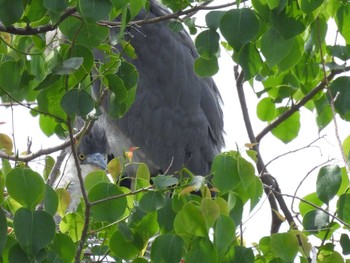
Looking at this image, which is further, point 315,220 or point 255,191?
point 315,220

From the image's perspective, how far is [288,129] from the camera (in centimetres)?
285

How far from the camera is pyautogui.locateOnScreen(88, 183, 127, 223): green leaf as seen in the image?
80.0 inches

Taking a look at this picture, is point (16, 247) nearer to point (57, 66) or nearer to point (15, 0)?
point (57, 66)

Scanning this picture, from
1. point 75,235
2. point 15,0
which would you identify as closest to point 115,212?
point 75,235

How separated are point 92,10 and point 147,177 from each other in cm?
53

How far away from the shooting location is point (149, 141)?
539 cm

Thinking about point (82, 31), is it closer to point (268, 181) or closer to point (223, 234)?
point (223, 234)

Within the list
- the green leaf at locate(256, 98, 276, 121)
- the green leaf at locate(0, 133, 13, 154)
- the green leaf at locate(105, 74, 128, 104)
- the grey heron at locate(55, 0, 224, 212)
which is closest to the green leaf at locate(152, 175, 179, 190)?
the green leaf at locate(105, 74, 128, 104)

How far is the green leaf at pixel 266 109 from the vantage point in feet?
9.27

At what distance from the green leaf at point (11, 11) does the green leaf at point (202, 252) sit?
57 cm

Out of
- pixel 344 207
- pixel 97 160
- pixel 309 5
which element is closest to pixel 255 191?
pixel 344 207

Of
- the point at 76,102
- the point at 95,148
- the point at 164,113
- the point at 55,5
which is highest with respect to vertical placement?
the point at 164,113

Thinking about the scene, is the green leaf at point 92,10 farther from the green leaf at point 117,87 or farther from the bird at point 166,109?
the bird at point 166,109

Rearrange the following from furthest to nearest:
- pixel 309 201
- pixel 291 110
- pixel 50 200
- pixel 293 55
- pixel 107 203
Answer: pixel 291 110 → pixel 309 201 → pixel 293 55 → pixel 107 203 → pixel 50 200
